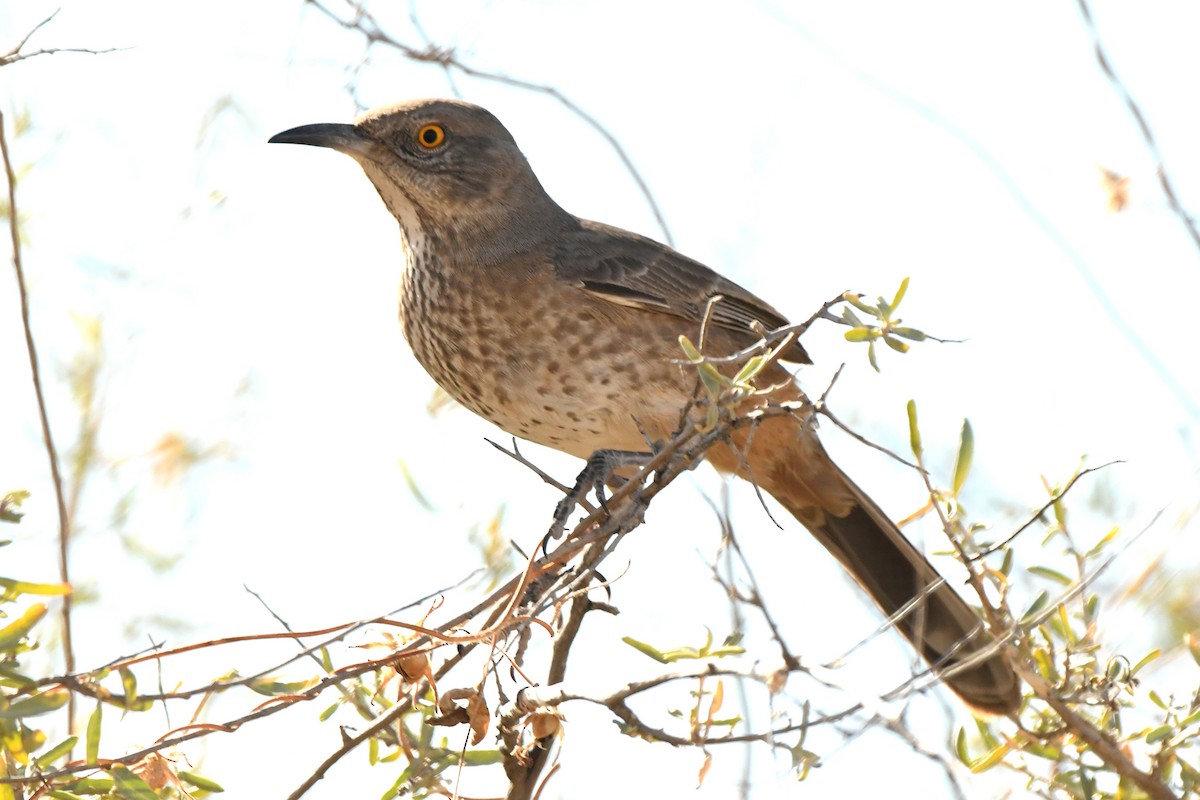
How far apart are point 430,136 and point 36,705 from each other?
2.89 m

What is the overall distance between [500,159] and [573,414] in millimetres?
1116

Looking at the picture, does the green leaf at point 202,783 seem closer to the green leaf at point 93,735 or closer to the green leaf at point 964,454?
the green leaf at point 93,735

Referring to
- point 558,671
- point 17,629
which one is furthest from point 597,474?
point 17,629

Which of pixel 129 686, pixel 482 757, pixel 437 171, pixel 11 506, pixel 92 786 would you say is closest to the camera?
pixel 11 506

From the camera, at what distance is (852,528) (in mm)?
4676

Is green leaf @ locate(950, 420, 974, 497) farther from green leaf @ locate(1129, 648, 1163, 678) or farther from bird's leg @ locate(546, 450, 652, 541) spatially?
bird's leg @ locate(546, 450, 652, 541)

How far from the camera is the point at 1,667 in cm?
216

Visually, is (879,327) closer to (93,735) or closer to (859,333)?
(859,333)

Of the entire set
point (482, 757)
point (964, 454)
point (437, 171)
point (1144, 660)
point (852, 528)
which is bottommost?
point (1144, 660)

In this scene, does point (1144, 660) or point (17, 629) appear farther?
point (1144, 660)

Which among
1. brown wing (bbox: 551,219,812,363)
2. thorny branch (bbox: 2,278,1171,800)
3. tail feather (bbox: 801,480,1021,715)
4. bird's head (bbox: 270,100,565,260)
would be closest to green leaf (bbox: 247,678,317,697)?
thorny branch (bbox: 2,278,1171,800)

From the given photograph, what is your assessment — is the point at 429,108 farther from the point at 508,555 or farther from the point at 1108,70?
the point at 1108,70

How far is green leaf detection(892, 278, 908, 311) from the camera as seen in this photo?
7.88 feet

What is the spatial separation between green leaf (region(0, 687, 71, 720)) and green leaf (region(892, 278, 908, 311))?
4.88ft
